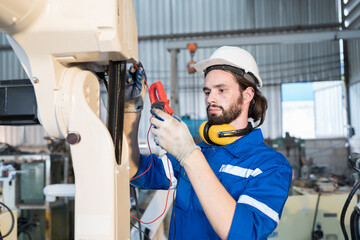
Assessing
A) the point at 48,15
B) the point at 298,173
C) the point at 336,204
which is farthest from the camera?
the point at 298,173

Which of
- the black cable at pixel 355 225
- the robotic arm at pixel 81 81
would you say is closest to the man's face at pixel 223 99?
the robotic arm at pixel 81 81

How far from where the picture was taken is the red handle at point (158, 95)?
0.97m

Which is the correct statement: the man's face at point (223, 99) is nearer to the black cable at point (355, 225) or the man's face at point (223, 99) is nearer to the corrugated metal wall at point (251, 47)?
the black cable at point (355, 225)

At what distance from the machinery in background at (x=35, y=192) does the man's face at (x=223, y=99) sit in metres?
1.86

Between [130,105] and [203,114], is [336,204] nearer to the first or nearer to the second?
[130,105]

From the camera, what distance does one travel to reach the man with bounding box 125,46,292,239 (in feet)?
2.93

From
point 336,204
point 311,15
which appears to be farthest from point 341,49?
point 336,204

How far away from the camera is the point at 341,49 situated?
7.18 m

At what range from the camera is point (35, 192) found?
353 cm

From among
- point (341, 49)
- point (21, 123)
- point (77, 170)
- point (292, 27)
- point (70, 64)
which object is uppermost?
point (292, 27)

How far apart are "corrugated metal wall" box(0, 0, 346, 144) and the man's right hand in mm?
5905

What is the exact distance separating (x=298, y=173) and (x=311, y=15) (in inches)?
158

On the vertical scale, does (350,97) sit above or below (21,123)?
above

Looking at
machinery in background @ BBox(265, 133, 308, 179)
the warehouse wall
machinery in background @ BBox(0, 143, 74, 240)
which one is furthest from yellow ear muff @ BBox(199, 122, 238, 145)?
the warehouse wall
